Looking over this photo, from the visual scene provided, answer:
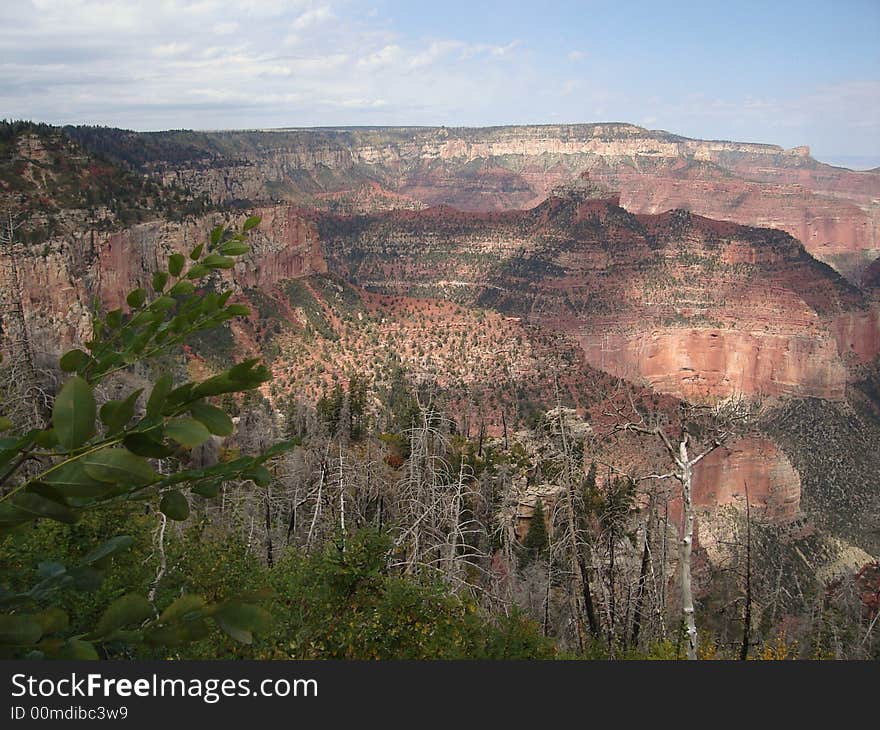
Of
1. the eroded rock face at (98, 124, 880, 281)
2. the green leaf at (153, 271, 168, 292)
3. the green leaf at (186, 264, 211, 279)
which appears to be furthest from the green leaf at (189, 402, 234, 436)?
the eroded rock face at (98, 124, 880, 281)

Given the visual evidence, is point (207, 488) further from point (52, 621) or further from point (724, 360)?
point (724, 360)

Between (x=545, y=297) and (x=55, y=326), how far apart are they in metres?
42.5

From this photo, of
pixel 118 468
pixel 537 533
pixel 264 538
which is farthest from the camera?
pixel 537 533

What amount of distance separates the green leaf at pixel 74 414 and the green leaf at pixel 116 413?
4 cm

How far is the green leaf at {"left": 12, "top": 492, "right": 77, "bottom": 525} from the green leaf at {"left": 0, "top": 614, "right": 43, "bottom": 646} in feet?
0.86

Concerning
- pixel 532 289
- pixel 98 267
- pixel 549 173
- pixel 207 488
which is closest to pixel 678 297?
pixel 532 289

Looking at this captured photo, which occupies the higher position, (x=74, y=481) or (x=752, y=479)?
(x=74, y=481)

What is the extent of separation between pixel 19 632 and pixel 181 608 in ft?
1.14

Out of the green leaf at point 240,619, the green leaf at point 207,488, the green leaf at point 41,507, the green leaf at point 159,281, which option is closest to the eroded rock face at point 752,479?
the green leaf at point 159,281

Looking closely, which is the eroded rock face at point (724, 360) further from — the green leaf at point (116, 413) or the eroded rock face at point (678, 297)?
the green leaf at point (116, 413)

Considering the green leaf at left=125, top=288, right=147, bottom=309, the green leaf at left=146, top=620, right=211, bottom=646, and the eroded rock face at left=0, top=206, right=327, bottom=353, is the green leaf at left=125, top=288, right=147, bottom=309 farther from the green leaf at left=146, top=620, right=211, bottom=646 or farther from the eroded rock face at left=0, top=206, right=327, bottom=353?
the eroded rock face at left=0, top=206, right=327, bottom=353

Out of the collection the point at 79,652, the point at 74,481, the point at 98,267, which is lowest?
the point at 98,267

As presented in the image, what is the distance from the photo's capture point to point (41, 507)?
1.43 m

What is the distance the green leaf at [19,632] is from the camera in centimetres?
148
